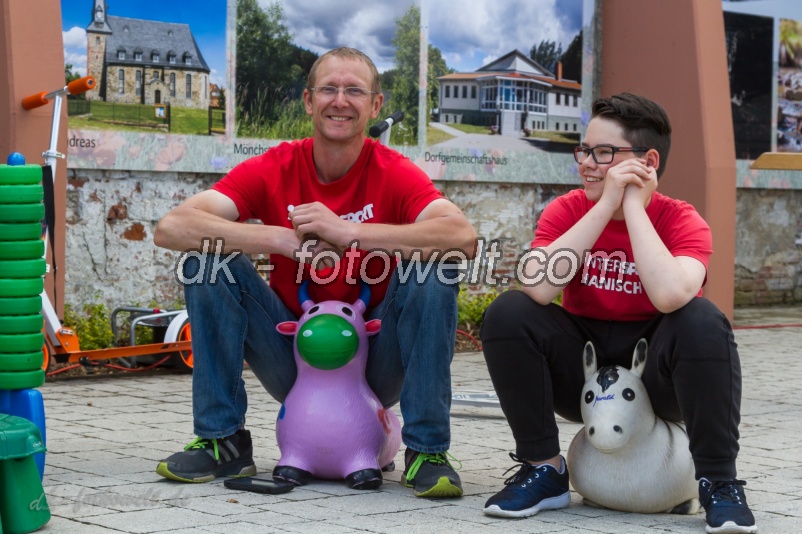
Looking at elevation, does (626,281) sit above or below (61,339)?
above

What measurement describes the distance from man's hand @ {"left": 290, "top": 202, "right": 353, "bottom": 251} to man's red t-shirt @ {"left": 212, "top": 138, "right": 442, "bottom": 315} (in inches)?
8.0

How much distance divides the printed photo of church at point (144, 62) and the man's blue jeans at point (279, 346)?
3747 mm

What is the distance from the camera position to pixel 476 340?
8070 millimetres

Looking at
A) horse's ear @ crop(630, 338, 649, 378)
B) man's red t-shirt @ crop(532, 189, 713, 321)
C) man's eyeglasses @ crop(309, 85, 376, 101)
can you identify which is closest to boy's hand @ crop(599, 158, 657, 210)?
man's red t-shirt @ crop(532, 189, 713, 321)

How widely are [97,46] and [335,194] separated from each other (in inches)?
147

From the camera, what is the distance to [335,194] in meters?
3.85

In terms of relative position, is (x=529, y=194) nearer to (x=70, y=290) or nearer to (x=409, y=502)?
(x=70, y=290)

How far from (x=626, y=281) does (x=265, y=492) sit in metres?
1.24

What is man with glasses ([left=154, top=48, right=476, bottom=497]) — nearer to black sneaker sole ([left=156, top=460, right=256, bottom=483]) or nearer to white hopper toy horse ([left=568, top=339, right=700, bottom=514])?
black sneaker sole ([left=156, top=460, right=256, bottom=483])

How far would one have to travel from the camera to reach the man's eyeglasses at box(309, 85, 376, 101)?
3801 millimetres

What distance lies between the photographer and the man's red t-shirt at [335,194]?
382 centimetres

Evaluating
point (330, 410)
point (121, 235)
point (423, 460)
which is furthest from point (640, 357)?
point (121, 235)

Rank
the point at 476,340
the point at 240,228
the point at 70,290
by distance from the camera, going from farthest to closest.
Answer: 1. the point at 476,340
2. the point at 70,290
3. the point at 240,228

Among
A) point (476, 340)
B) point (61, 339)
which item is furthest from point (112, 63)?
point (476, 340)
